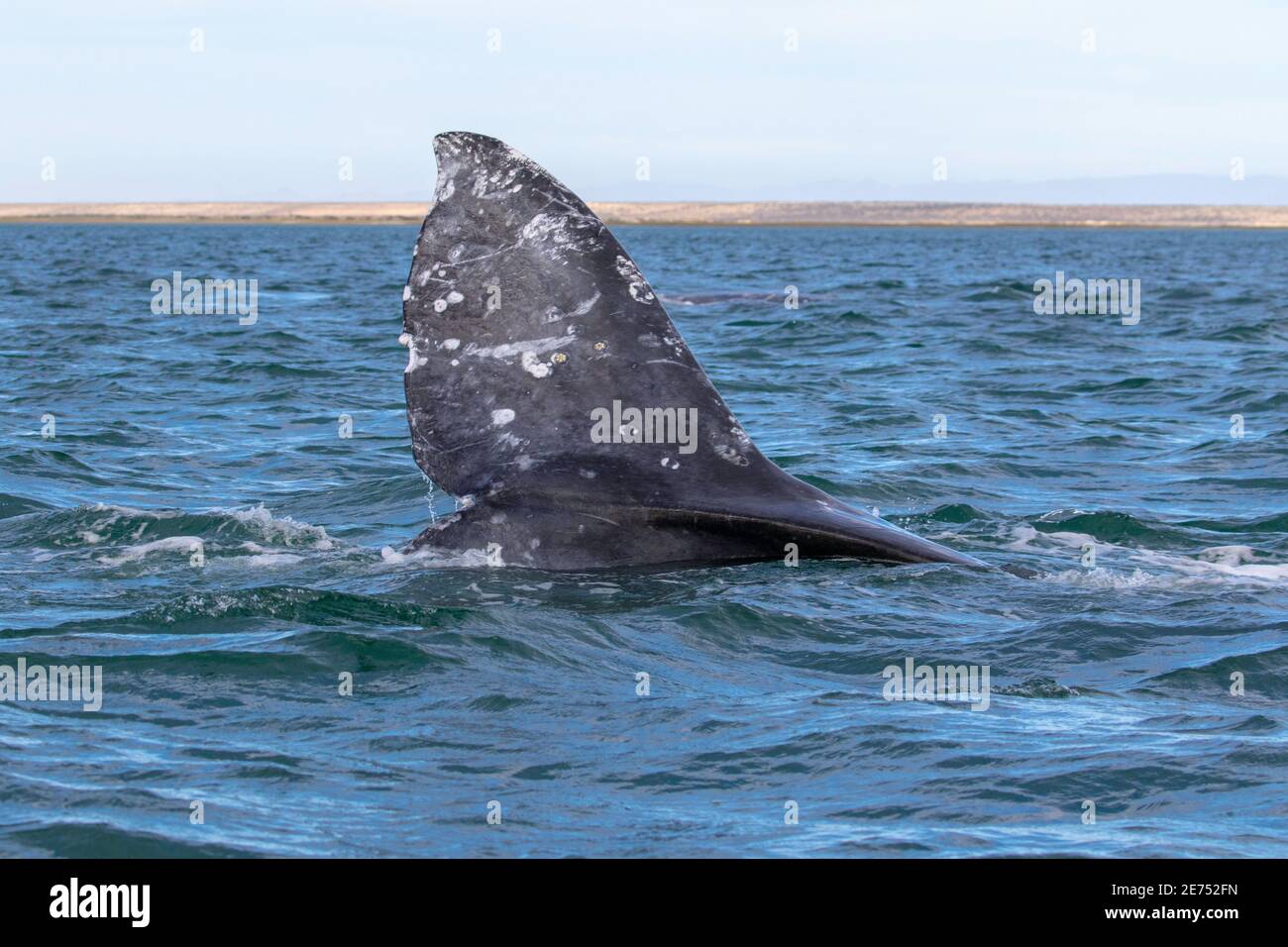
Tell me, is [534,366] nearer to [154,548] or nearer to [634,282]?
[634,282]

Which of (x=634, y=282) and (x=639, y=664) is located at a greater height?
(x=634, y=282)

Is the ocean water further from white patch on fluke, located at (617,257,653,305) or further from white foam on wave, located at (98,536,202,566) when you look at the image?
white patch on fluke, located at (617,257,653,305)

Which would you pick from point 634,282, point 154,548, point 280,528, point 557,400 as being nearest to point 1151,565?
point 634,282

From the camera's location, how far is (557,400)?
23.0ft

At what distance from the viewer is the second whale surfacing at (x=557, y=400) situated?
271 inches

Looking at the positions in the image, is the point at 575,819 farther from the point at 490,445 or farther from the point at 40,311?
the point at 40,311

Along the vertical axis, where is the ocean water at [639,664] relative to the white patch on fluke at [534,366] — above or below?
below

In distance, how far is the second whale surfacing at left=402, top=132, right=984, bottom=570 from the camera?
271 inches

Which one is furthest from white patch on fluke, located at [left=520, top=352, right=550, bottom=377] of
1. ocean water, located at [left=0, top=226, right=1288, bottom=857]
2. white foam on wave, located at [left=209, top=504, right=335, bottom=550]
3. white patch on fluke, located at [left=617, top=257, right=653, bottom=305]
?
white foam on wave, located at [left=209, top=504, right=335, bottom=550]
